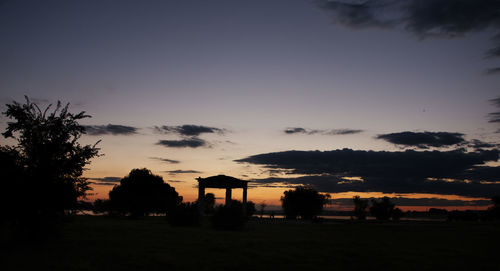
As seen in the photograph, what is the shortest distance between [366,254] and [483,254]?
6278 mm

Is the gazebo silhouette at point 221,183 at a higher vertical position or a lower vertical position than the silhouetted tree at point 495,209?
higher

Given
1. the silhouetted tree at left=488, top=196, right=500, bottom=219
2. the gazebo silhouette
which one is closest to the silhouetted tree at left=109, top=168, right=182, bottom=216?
the gazebo silhouette

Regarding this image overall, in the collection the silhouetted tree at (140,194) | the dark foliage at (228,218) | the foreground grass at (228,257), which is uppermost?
the silhouetted tree at (140,194)

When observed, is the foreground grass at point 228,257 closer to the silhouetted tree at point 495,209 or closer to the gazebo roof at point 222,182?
the gazebo roof at point 222,182

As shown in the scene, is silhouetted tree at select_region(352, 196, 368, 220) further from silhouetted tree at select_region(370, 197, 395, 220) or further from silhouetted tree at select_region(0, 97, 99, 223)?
silhouetted tree at select_region(0, 97, 99, 223)

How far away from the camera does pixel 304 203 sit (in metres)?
78.8

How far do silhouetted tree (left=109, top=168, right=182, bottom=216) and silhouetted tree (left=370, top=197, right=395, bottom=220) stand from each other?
1973 inches

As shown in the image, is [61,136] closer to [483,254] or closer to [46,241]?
[46,241]

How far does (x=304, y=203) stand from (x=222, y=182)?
127 feet

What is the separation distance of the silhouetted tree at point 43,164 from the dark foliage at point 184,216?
17607 millimetres

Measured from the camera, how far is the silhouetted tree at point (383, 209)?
91625 millimetres

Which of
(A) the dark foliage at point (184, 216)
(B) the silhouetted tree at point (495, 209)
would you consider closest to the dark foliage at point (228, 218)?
(A) the dark foliage at point (184, 216)

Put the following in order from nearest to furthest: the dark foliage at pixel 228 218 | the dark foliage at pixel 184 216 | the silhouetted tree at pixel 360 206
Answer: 1. the dark foliage at pixel 228 218
2. the dark foliage at pixel 184 216
3. the silhouetted tree at pixel 360 206

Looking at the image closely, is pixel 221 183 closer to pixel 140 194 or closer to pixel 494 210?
pixel 140 194
